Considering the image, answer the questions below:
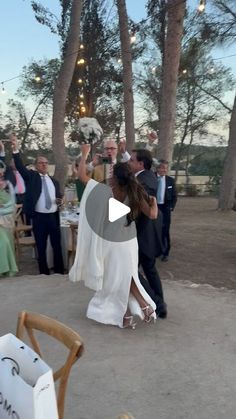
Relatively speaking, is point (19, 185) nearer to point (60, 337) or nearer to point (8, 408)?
point (60, 337)

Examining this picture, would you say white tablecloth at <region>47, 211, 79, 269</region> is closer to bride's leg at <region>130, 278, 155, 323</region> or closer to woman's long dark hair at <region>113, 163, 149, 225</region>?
bride's leg at <region>130, 278, 155, 323</region>

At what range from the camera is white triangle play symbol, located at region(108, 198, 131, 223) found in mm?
3535

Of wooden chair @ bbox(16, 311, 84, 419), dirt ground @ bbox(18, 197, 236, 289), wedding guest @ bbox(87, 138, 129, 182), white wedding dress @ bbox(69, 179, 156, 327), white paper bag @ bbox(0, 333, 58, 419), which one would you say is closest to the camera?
white paper bag @ bbox(0, 333, 58, 419)

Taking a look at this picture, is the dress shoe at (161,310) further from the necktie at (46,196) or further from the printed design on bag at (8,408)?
the printed design on bag at (8,408)

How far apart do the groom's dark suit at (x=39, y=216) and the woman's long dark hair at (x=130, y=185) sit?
235 cm

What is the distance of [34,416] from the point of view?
127 centimetres

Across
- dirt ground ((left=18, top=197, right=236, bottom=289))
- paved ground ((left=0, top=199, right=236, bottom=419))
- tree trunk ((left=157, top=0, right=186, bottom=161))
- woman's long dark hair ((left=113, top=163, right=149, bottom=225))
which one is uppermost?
tree trunk ((left=157, top=0, right=186, bottom=161))

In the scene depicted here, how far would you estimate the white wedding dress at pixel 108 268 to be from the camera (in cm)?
361

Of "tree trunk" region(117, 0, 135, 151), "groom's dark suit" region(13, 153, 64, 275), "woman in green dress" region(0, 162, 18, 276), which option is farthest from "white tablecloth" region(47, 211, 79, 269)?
"tree trunk" region(117, 0, 135, 151)

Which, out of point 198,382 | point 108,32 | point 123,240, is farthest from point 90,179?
point 108,32

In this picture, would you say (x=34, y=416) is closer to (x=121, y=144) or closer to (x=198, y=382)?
(x=198, y=382)

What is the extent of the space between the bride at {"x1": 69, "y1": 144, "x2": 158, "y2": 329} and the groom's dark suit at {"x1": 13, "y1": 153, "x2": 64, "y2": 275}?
209 cm
